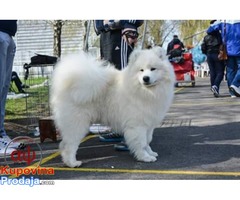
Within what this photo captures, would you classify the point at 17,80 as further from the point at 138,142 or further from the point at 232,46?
the point at 138,142

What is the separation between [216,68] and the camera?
8906 mm

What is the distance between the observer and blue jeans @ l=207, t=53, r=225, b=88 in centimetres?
868

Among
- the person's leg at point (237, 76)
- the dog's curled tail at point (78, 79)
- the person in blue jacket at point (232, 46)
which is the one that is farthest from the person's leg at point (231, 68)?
the dog's curled tail at point (78, 79)

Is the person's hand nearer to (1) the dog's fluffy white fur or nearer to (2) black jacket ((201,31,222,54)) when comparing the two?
(1) the dog's fluffy white fur

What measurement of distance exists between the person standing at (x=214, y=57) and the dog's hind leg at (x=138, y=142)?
5.81 m

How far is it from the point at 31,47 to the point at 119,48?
372 centimetres

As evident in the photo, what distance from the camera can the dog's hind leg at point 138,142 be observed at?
134 inches

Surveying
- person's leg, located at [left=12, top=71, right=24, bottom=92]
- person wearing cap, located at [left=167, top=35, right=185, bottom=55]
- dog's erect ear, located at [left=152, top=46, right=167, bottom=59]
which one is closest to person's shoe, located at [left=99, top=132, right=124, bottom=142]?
dog's erect ear, located at [left=152, top=46, right=167, bottom=59]

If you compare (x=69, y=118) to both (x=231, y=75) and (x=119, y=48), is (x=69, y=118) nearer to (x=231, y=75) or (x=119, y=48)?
(x=119, y=48)

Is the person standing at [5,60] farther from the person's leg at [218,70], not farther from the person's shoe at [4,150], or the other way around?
the person's leg at [218,70]

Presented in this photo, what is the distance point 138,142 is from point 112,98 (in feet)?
1.84

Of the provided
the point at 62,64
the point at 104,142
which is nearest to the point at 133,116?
the point at 62,64

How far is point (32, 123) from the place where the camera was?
18.8ft
